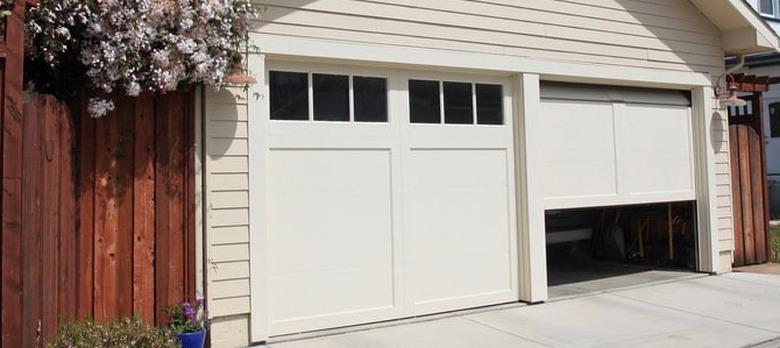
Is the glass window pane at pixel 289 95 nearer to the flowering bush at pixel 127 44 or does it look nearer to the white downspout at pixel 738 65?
the flowering bush at pixel 127 44

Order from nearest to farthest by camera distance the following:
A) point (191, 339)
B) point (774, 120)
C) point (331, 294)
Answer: point (191, 339)
point (331, 294)
point (774, 120)

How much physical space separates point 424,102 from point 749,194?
5.52 metres

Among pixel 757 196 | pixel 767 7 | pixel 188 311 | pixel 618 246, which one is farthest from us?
pixel 767 7

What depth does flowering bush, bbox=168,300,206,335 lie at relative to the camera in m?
5.05

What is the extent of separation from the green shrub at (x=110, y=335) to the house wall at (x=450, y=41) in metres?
0.88

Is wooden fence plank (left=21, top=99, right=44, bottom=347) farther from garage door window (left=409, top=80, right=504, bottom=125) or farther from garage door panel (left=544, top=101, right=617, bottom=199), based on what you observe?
garage door panel (left=544, top=101, right=617, bottom=199)

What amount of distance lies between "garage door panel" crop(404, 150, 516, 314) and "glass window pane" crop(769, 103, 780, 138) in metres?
14.7

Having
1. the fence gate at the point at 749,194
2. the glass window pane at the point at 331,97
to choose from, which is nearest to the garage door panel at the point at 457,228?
the glass window pane at the point at 331,97

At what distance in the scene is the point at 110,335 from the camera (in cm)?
421

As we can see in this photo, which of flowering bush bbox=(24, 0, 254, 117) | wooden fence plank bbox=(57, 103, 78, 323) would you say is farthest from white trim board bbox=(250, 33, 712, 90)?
wooden fence plank bbox=(57, 103, 78, 323)

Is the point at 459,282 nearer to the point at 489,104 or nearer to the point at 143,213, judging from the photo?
the point at 489,104

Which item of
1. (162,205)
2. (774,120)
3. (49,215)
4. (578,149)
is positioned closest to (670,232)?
(578,149)

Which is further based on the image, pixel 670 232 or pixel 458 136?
pixel 670 232

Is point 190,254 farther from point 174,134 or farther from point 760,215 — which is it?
point 760,215
